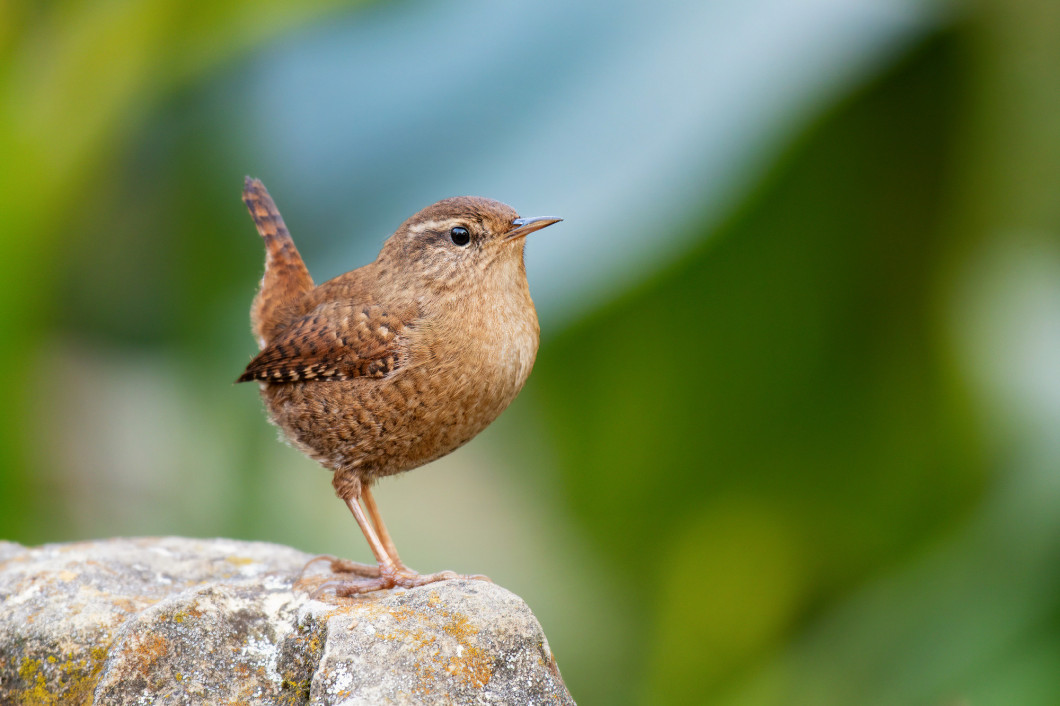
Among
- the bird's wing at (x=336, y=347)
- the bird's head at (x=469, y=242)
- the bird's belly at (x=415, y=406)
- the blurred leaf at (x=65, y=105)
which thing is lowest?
the bird's belly at (x=415, y=406)

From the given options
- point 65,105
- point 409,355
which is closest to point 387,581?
point 409,355

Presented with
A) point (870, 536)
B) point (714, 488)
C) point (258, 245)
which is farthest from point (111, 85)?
point (870, 536)

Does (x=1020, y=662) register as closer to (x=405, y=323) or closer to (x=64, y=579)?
(x=405, y=323)

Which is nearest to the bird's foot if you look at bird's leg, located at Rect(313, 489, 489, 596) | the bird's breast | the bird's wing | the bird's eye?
bird's leg, located at Rect(313, 489, 489, 596)

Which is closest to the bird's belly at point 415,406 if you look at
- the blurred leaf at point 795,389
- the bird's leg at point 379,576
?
the bird's leg at point 379,576

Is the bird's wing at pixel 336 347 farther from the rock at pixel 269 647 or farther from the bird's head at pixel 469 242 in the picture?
the rock at pixel 269 647
